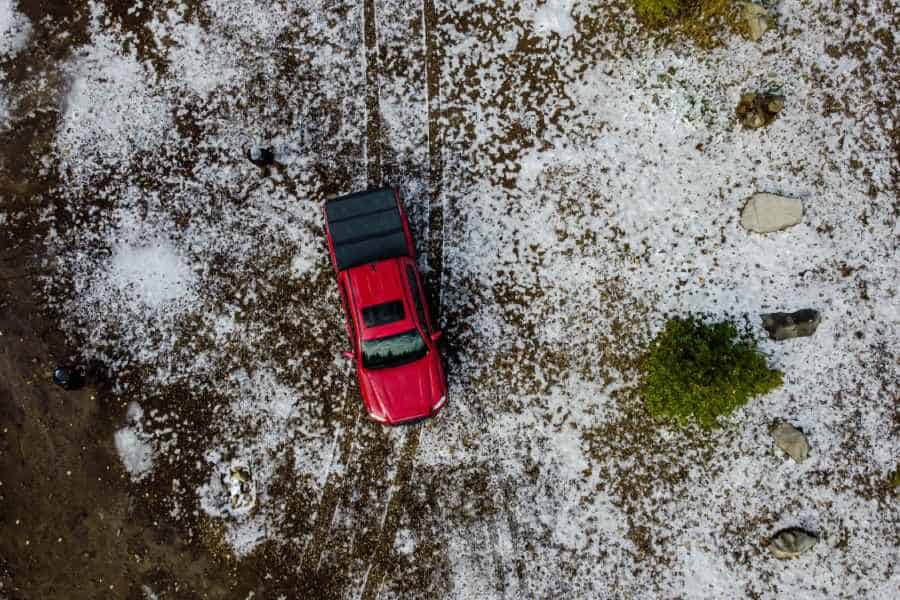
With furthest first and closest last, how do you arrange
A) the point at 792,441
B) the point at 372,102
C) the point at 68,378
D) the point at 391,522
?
the point at 372,102, the point at 391,522, the point at 68,378, the point at 792,441

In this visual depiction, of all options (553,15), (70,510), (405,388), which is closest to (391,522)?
(405,388)

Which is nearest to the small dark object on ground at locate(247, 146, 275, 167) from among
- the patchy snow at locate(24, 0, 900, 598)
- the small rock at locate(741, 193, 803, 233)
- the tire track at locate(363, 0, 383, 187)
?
the patchy snow at locate(24, 0, 900, 598)

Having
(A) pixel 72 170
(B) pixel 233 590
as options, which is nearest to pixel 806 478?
(B) pixel 233 590

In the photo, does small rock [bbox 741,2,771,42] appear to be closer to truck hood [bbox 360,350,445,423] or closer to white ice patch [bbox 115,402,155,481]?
truck hood [bbox 360,350,445,423]

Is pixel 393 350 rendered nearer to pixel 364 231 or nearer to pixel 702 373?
pixel 364 231

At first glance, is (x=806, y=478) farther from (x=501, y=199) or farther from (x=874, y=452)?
(x=501, y=199)

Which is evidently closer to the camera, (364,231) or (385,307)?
(385,307)

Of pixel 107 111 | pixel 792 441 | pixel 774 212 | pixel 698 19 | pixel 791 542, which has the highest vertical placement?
pixel 107 111
